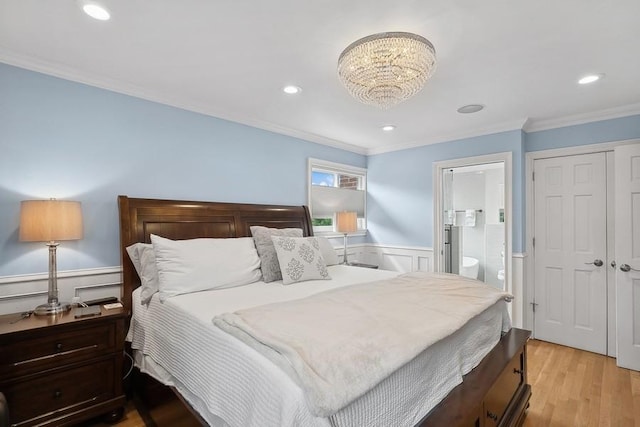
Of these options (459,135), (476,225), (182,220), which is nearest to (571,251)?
(459,135)

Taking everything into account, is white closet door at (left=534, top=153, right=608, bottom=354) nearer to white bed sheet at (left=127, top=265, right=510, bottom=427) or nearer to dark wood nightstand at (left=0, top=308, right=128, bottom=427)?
white bed sheet at (left=127, top=265, right=510, bottom=427)

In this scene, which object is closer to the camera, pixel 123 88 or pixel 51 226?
pixel 51 226

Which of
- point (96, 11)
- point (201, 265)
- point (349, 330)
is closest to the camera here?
point (349, 330)

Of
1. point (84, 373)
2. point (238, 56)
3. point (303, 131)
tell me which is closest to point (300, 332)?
point (84, 373)

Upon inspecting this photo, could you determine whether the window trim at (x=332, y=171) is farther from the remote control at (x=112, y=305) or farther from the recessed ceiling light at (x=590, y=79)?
the recessed ceiling light at (x=590, y=79)

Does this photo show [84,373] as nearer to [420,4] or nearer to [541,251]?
[420,4]

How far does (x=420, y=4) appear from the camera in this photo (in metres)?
1.56

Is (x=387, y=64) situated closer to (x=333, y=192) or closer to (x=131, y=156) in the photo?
(x=131, y=156)

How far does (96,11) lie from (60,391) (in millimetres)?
2221

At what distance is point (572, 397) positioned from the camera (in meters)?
2.39

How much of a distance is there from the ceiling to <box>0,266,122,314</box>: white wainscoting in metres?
1.46

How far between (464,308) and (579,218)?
2.55 metres

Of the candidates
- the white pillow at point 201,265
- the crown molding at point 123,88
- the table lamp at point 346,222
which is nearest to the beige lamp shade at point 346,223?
the table lamp at point 346,222

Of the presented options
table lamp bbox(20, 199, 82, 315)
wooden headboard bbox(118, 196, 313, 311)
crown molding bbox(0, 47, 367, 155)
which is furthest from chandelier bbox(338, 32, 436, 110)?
table lamp bbox(20, 199, 82, 315)
